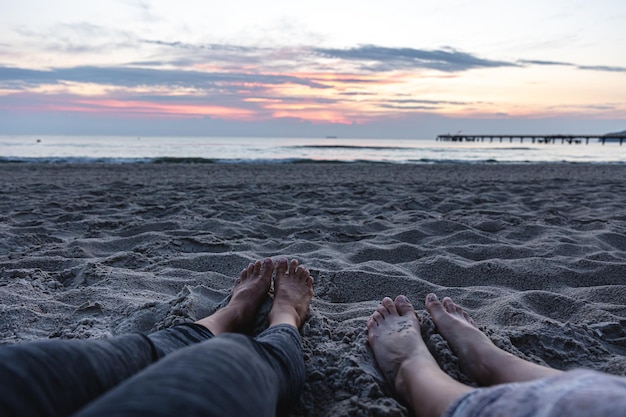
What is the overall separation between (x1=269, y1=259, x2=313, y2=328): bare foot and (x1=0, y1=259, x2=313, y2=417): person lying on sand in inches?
18.9

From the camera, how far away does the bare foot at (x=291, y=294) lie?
1766 mm

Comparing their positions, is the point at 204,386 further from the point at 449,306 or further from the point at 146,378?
the point at 449,306

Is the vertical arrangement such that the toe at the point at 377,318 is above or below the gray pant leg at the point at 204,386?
below

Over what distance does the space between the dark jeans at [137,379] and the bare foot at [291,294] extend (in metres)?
0.63

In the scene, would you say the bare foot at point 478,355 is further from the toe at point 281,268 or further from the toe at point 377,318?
the toe at point 281,268

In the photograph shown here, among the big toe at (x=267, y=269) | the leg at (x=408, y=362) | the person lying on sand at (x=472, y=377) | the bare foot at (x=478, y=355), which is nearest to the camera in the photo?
the person lying on sand at (x=472, y=377)

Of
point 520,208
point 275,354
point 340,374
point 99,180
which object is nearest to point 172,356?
point 275,354

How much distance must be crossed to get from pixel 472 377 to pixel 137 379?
1056mm

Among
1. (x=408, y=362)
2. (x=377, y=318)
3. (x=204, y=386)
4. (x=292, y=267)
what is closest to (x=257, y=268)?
(x=292, y=267)

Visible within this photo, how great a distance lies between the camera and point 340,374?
1429mm

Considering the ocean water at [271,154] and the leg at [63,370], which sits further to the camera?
the ocean water at [271,154]

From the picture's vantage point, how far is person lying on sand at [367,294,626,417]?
785 mm

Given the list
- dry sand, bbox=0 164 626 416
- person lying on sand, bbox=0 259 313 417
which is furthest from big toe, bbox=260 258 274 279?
person lying on sand, bbox=0 259 313 417

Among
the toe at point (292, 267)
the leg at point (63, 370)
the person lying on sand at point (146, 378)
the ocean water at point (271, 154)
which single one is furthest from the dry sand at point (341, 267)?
the ocean water at point (271, 154)
